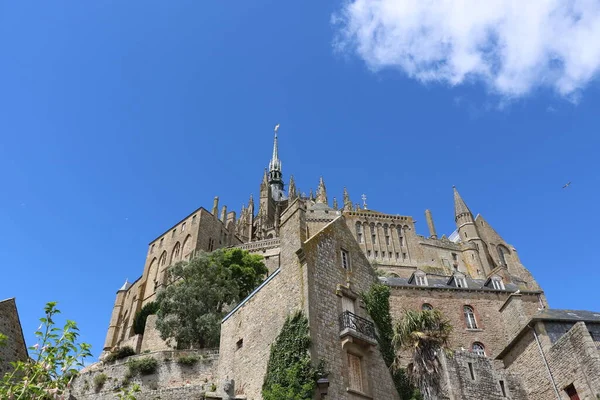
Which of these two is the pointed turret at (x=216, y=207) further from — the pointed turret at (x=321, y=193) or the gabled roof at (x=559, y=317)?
the gabled roof at (x=559, y=317)

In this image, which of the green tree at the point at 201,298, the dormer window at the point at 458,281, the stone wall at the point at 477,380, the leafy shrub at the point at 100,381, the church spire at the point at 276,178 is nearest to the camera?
the stone wall at the point at 477,380

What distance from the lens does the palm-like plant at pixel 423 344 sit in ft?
48.5

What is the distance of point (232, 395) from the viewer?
47.5 ft

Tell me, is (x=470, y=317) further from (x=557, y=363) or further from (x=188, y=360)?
(x=188, y=360)

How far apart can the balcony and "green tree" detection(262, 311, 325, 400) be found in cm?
145

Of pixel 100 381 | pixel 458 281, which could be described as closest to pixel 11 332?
pixel 100 381

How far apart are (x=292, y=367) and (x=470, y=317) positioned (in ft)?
56.7

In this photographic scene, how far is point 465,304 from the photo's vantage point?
89.8 feet

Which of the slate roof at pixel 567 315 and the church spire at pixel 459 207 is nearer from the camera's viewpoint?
the slate roof at pixel 567 315

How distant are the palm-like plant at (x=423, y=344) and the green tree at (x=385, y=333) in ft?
0.72

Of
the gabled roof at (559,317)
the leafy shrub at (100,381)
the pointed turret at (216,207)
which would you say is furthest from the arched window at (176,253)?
the gabled roof at (559,317)

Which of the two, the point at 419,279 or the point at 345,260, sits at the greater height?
the point at 419,279

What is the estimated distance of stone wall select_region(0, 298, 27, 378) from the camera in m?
13.3

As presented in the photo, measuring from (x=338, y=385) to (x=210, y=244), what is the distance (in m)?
41.5
